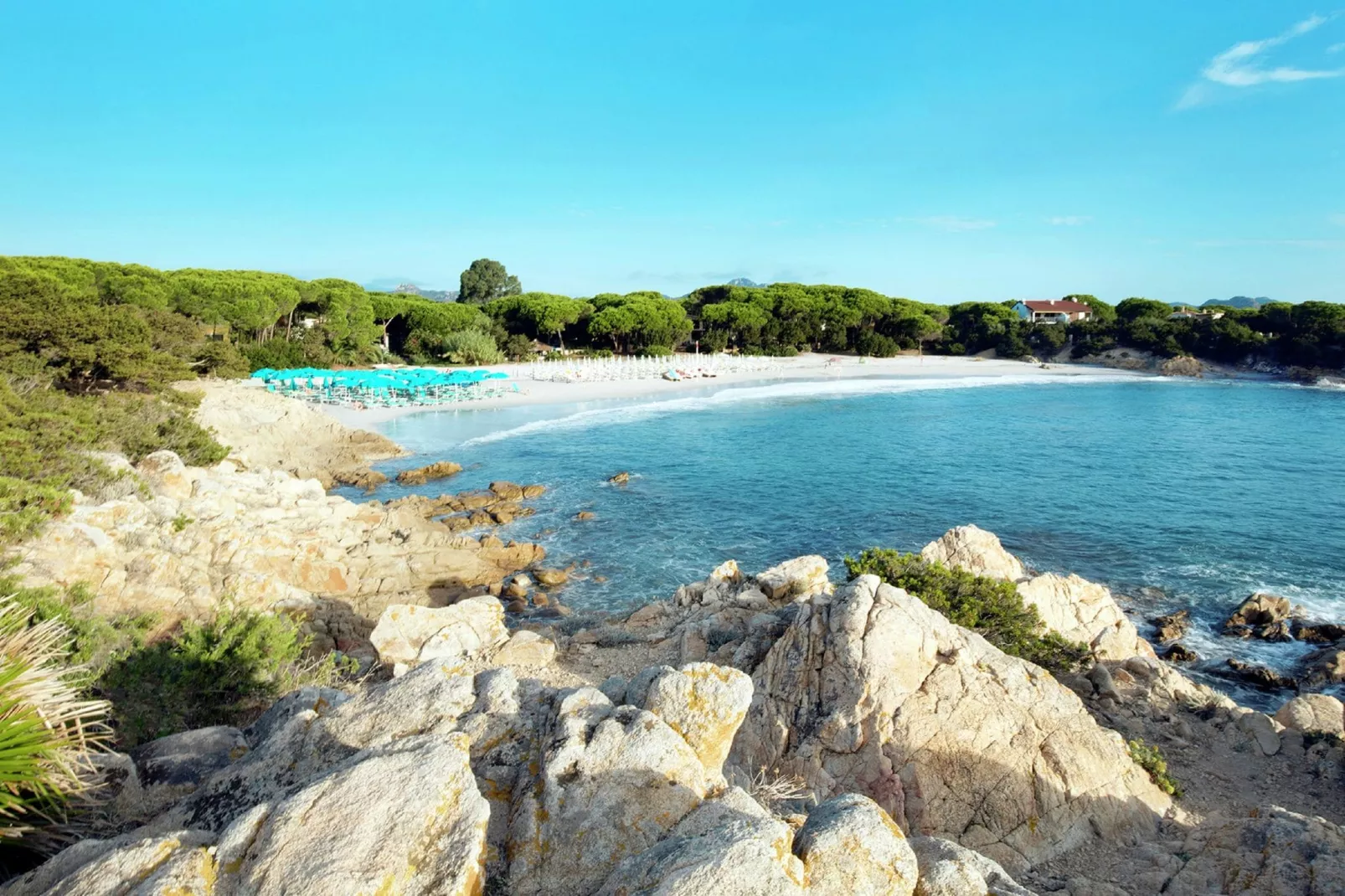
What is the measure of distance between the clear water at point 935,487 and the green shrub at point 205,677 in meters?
9.35

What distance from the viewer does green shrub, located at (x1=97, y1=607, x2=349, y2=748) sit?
22.0 feet

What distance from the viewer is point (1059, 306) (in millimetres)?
108500

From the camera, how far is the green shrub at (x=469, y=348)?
61438mm

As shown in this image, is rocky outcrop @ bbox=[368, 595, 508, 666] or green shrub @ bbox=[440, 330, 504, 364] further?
green shrub @ bbox=[440, 330, 504, 364]

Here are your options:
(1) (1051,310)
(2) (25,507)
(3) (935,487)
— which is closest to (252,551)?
(2) (25,507)

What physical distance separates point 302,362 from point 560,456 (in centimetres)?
2787

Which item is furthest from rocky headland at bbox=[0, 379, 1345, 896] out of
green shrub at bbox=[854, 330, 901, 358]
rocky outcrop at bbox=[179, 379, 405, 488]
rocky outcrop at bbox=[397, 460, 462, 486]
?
green shrub at bbox=[854, 330, 901, 358]

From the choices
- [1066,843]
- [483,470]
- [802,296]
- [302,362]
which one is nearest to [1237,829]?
[1066,843]

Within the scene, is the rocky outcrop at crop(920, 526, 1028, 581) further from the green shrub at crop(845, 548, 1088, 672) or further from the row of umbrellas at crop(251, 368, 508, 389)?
the row of umbrellas at crop(251, 368, 508, 389)

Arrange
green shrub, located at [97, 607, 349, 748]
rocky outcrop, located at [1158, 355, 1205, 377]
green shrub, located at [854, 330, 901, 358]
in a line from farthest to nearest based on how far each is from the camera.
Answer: green shrub, located at [854, 330, 901, 358] → rocky outcrop, located at [1158, 355, 1205, 377] → green shrub, located at [97, 607, 349, 748]

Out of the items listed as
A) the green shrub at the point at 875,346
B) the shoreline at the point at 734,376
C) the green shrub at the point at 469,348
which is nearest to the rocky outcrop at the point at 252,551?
the shoreline at the point at 734,376

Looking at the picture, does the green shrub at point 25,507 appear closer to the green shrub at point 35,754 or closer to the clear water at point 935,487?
the green shrub at point 35,754

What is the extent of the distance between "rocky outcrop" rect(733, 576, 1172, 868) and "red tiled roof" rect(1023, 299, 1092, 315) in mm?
113956

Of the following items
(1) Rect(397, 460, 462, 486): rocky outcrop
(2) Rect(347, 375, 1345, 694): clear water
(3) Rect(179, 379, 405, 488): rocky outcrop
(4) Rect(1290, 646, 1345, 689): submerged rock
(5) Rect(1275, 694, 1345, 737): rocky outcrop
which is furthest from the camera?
(3) Rect(179, 379, 405, 488): rocky outcrop
